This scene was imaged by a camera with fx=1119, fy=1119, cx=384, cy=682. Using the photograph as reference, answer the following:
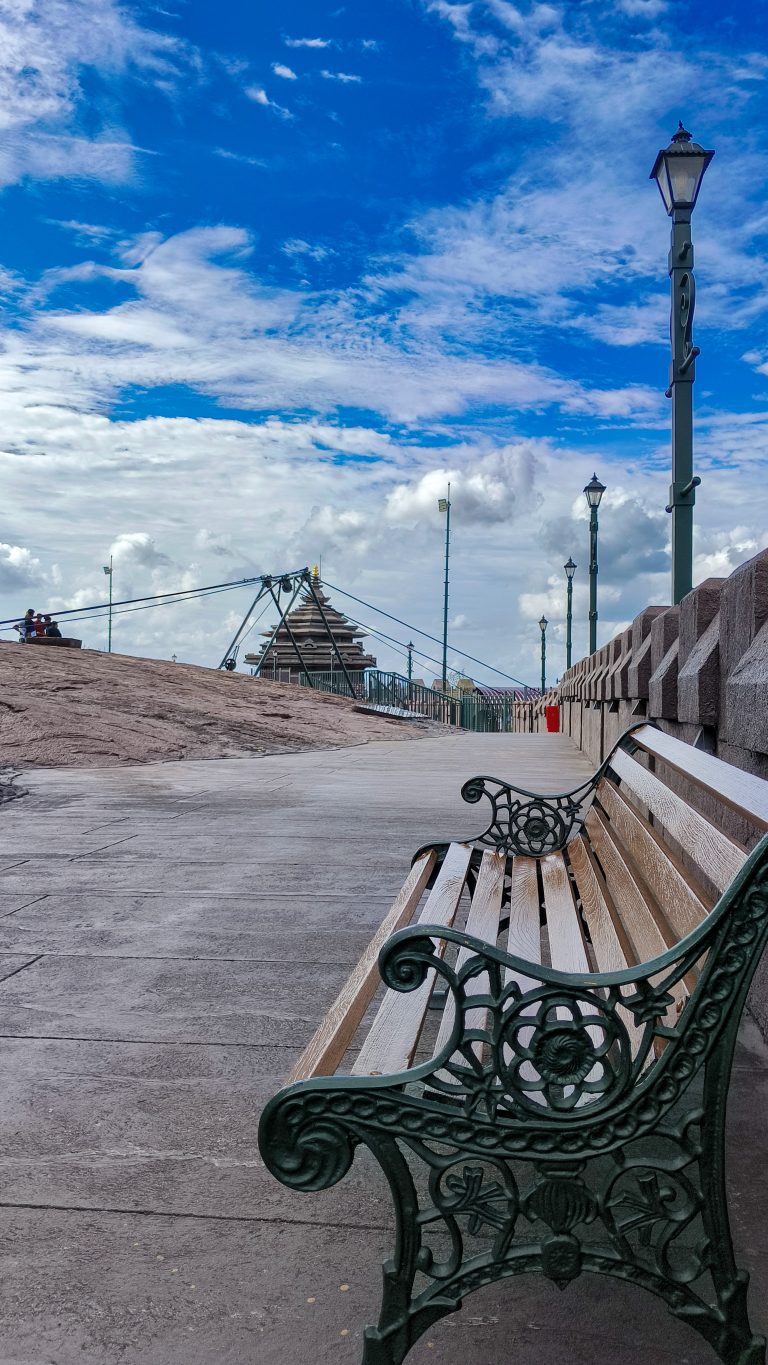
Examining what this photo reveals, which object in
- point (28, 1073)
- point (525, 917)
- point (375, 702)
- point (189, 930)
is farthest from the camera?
point (375, 702)

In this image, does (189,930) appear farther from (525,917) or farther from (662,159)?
(662,159)

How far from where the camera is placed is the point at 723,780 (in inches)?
99.7

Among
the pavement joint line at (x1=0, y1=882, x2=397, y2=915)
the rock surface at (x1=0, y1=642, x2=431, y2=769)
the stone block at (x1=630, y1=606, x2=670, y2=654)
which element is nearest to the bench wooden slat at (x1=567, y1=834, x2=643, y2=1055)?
the pavement joint line at (x1=0, y1=882, x2=397, y2=915)

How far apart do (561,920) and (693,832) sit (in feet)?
2.48

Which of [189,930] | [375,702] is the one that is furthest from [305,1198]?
[375,702]

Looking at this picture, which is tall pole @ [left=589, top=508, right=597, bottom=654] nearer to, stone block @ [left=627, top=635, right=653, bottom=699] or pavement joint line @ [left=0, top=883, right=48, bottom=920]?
stone block @ [left=627, top=635, right=653, bottom=699]

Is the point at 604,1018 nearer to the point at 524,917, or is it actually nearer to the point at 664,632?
the point at 524,917

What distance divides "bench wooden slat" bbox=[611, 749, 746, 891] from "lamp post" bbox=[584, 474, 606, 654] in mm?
20226

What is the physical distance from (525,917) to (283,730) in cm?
1535

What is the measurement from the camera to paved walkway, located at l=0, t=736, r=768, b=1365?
2039mm

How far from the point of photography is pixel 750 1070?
3242mm

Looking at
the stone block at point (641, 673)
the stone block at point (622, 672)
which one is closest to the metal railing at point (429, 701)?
the stone block at point (622, 672)

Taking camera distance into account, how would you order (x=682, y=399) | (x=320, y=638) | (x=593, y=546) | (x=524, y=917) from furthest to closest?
1. (x=320, y=638)
2. (x=593, y=546)
3. (x=682, y=399)
4. (x=524, y=917)

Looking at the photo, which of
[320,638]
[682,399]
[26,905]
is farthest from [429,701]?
[320,638]
